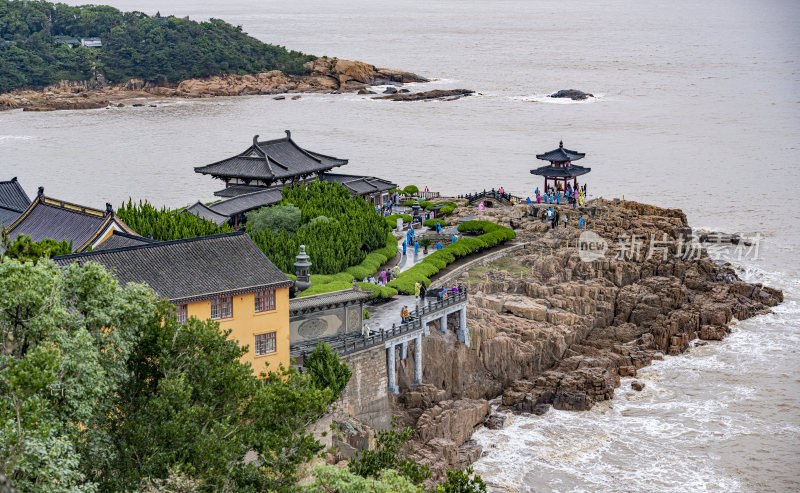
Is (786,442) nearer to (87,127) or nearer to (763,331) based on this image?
(763,331)

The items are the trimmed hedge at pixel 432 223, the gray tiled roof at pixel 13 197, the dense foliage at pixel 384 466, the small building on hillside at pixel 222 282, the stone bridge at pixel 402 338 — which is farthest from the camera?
the trimmed hedge at pixel 432 223

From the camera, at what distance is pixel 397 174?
361 ft

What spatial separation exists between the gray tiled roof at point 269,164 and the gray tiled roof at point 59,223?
21.9m

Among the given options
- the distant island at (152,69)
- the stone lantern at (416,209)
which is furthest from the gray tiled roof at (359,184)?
the distant island at (152,69)

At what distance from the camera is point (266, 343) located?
44.6 m

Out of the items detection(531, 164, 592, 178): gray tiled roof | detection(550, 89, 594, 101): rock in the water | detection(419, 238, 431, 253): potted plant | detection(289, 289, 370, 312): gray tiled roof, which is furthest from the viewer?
detection(550, 89, 594, 101): rock in the water

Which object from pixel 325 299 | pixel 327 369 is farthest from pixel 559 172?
pixel 327 369

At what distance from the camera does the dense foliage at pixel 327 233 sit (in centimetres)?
5953

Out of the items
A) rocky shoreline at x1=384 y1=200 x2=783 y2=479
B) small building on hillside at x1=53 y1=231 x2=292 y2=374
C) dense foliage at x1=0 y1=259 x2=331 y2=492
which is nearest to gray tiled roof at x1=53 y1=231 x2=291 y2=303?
small building on hillside at x1=53 y1=231 x2=292 y2=374

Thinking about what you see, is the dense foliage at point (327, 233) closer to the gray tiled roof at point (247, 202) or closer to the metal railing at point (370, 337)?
the gray tiled roof at point (247, 202)

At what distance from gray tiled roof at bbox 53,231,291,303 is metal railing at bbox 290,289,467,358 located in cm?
376

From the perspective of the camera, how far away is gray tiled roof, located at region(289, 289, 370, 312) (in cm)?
4644

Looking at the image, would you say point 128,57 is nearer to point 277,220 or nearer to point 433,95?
point 433,95

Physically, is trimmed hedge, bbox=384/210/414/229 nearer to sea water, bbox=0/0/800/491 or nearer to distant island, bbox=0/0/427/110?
sea water, bbox=0/0/800/491
